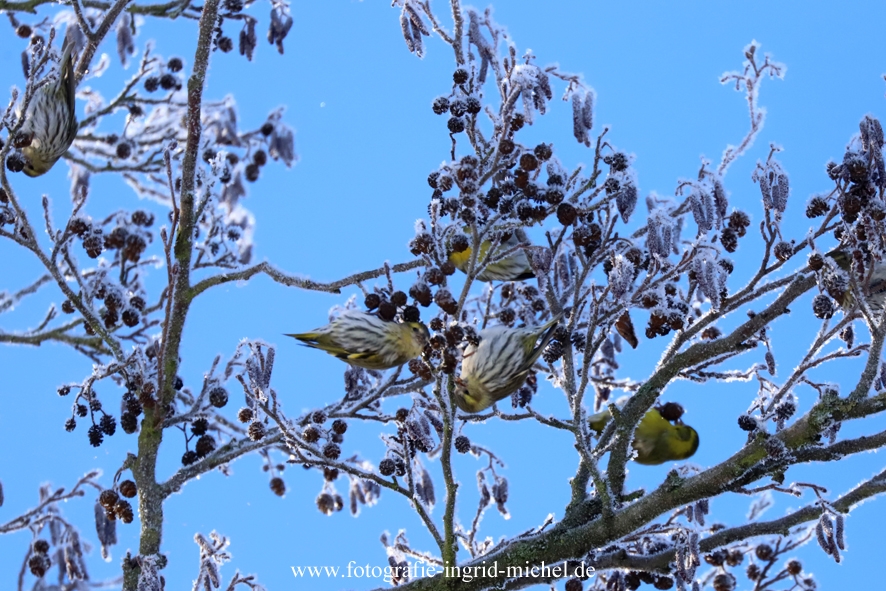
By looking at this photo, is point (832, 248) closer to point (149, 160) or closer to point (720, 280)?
point (720, 280)

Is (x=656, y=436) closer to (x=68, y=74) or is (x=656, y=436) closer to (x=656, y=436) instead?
(x=656, y=436)

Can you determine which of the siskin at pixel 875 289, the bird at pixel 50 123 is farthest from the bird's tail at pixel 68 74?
the siskin at pixel 875 289

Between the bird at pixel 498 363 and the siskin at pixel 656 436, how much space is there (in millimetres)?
995

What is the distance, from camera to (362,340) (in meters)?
4.29

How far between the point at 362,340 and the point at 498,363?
0.67 metres

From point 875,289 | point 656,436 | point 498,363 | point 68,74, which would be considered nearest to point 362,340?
point 498,363

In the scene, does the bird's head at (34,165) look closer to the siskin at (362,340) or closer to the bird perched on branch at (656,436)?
the siskin at (362,340)

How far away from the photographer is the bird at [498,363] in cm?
390

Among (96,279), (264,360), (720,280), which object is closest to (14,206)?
(96,279)

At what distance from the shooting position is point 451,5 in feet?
12.0

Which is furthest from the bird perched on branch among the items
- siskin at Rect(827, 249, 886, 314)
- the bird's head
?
the bird's head

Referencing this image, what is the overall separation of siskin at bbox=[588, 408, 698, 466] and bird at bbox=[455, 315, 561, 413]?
995mm

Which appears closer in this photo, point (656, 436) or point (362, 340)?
point (362, 340)

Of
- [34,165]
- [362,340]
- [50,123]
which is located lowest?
[362,340]
